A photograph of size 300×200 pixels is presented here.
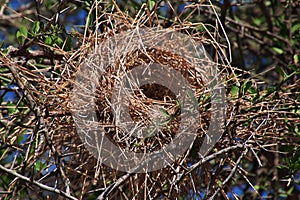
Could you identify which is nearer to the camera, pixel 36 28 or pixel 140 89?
pixel 140 89

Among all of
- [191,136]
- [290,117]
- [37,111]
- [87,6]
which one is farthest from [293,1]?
[37,111]

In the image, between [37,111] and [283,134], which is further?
[283,134]

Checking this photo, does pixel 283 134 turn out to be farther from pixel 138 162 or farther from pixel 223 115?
pixel 138 162

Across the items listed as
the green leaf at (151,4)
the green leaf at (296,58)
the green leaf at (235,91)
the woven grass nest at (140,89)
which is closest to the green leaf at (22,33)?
the woven grass nest at (140,89)

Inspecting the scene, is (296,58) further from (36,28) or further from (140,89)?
(36,28)

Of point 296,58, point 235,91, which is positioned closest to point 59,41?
point 235,91

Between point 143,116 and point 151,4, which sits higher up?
point 151,4

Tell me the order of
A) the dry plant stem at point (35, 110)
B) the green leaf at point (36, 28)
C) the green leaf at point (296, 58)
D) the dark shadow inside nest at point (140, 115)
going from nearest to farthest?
the dry plant stem at point (35, 110) → the dark shadow inside nest at point (140, 115) → the green leaf at point (36, 28) → the green leaf at point (296, 58)

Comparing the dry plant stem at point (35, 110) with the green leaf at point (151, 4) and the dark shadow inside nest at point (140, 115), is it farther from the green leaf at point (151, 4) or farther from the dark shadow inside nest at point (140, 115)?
the green leaf at point (151, 4)
